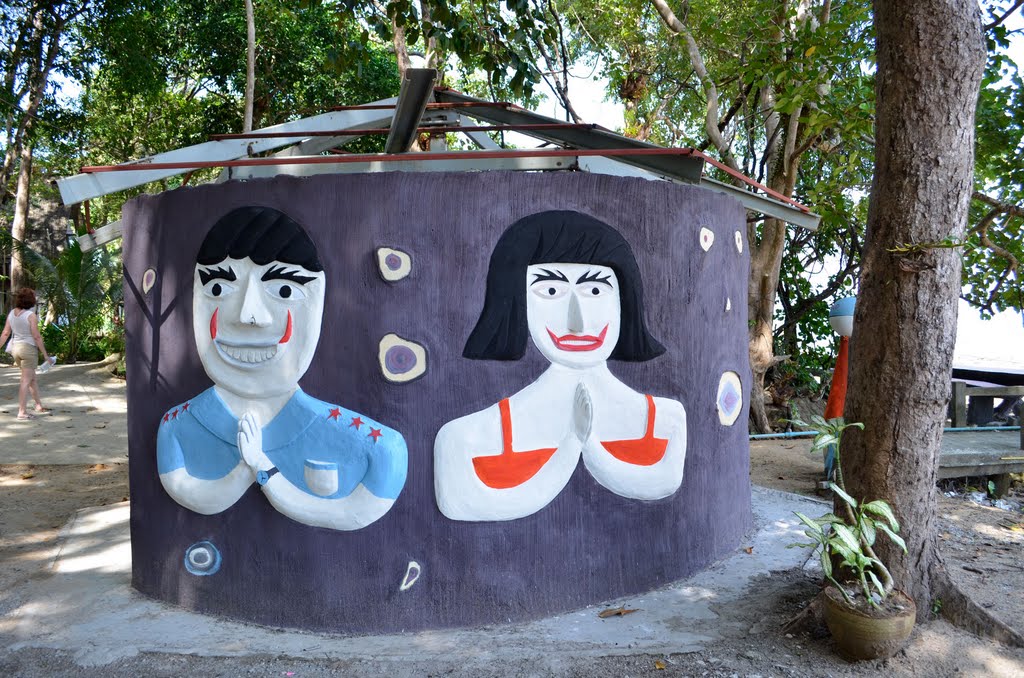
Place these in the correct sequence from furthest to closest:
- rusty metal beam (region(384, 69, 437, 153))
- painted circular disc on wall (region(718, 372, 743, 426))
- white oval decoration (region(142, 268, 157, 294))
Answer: painted circular disc on wall (region(718, 372, 743, 426)) < rusty metal beam (region(384, 69, 437, 153)) < white oval decoration (region(142, 268, 157, 294))

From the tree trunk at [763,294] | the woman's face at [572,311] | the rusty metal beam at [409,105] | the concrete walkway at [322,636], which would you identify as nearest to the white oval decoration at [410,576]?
the concrete walkway at [322,636]

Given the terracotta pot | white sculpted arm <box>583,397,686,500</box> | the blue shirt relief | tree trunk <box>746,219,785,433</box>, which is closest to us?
the terracotta pot

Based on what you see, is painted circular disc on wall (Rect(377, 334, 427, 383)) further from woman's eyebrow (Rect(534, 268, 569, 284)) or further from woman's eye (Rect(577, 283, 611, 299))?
woman's eye (Rect(577, 283, 611, 299))

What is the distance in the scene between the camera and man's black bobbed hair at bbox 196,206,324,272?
422 centimetres

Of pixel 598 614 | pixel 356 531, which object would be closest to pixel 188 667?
pixel 356 531

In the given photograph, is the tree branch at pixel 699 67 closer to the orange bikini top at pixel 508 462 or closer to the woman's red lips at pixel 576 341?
the woman's red lips at pixel 576 341

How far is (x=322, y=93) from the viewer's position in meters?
15.0

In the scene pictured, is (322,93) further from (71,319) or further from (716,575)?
(716,575)

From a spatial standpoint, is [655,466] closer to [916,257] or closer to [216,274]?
[916,257]

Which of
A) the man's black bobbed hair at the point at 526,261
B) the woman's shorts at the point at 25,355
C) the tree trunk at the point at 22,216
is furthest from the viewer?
the tree trunk at the point at 22,216

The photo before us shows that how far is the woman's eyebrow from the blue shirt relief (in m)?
1.14

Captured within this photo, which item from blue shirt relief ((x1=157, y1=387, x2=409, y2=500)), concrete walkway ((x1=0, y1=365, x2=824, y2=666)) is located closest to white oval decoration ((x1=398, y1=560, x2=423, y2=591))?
concrete walkway ((x1=0, y1=365, x2=824, y2=666))

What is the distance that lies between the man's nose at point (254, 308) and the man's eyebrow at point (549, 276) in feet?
4.77

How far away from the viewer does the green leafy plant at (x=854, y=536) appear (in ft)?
11.9
